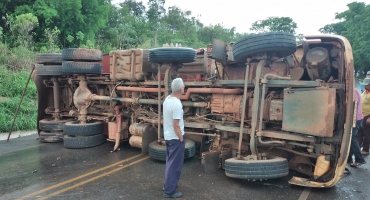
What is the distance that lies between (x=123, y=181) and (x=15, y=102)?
8043 millimetres

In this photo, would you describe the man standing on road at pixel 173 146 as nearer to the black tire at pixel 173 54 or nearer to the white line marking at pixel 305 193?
the black tire at pixel 173 54

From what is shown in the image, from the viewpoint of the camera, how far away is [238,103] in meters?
4.88

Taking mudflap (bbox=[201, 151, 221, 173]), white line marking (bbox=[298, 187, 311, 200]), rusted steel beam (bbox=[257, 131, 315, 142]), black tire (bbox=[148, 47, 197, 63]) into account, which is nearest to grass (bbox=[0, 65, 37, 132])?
black tire (bbox=[148, 47, 197, 63])

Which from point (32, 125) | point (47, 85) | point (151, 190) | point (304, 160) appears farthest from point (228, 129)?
point (32, 125)

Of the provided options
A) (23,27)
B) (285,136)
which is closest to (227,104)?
(285,136)

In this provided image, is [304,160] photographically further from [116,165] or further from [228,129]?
[116,165]

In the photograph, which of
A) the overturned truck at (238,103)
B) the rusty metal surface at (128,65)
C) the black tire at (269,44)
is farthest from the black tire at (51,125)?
the black tire at (269,44)

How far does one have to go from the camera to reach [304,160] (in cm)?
450

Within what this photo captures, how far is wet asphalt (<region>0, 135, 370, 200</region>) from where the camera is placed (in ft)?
13.0

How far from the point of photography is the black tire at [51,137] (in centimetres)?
761

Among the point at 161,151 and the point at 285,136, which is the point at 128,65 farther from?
the point at 285,136

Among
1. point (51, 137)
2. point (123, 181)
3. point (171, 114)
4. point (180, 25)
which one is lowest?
point (123, 181)

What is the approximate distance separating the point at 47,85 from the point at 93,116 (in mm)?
2012

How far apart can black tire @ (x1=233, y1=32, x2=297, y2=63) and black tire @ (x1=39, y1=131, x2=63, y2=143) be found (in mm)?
5658
